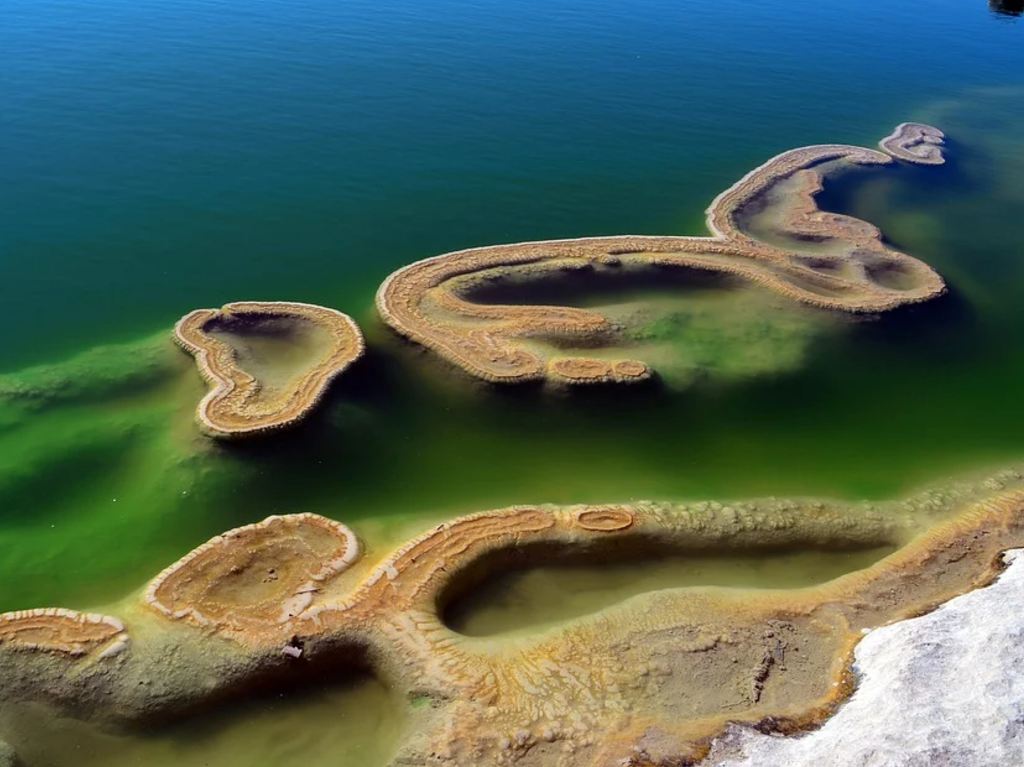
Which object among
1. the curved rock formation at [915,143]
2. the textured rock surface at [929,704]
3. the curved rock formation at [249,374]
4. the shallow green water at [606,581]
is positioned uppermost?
the curved rock formation at [915,143]

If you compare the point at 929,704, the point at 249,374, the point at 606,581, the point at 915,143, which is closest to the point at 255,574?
the point at 249,374

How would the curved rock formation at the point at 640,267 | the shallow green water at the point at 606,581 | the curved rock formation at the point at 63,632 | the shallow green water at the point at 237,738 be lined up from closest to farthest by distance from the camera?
the shallow green water at the point at 237,738 < the curved rock formation at the point at 63,632 < the shallow green water at the point at 606,581 < the curved rock formation at the point at 640,267

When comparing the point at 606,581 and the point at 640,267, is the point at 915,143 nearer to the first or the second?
the point at 640,267

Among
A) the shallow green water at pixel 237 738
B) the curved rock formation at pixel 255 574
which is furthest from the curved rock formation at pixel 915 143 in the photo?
the shallow green water at pixel 237 738

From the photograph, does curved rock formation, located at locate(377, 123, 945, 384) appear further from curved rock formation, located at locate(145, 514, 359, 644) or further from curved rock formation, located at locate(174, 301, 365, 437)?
curved rock formation, located at locate(145, 514, 359, 644)

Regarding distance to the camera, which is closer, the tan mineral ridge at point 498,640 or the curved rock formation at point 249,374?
the tan mineral ridge at point 498,640

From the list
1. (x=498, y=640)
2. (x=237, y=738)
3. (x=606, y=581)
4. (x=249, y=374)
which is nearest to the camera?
(x=237, y=738)

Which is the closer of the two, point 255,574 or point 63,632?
point 63,632

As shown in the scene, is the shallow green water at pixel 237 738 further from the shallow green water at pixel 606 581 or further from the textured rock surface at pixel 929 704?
the textured rock surface at pixel 929 704
